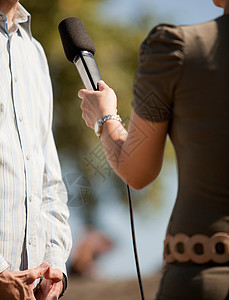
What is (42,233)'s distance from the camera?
289 cm

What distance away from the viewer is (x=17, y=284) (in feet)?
8.38

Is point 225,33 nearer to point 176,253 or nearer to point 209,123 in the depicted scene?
point 209,123

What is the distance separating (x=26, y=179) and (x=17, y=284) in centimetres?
50

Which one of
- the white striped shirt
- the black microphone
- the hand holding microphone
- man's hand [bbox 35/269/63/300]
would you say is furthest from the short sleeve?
man's hand [bbox 35/269/63/300]

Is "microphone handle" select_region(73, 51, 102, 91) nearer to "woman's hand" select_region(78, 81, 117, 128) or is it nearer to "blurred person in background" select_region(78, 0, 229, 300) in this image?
"woman's hand" select_region(78, 81, 117, 128)

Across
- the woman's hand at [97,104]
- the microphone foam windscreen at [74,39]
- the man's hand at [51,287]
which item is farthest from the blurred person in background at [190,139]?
the man's hand at [51,287]

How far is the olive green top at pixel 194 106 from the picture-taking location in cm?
191

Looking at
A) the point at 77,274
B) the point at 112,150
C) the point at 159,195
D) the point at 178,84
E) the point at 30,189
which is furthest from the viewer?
the point at 159,195

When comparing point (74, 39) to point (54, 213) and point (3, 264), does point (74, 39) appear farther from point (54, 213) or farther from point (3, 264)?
point (3, 264)

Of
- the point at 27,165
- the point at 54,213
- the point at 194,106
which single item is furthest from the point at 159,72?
the point at 54,213

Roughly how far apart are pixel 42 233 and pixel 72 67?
Answer: 1392 centimetres

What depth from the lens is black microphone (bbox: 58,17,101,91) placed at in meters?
2.55

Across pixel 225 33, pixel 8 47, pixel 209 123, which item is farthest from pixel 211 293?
pixel 8 47

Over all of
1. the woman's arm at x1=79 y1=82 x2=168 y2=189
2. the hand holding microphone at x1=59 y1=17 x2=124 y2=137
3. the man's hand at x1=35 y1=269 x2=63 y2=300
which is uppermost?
the hand holding microphone at x1=59 y1=17 x2=124 y2=137
